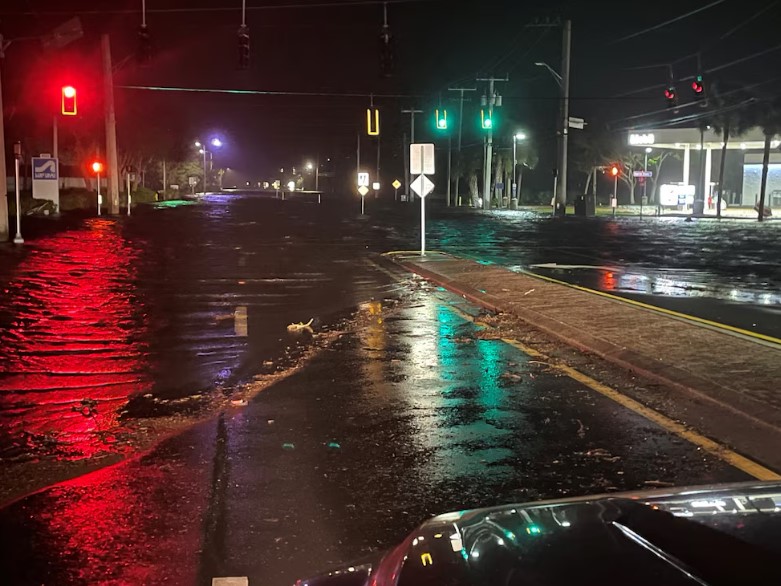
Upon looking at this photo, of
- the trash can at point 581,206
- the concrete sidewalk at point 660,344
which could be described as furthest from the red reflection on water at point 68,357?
the trash can at point 581,206

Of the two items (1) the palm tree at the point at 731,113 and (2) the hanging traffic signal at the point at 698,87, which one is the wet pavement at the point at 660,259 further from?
(1) the palm tree at the point at 731,113

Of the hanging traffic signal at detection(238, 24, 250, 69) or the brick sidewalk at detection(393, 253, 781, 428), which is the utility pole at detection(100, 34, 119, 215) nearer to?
the hanging traffic signal at detection(238, 24, 250, 69)

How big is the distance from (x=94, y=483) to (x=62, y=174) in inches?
2816

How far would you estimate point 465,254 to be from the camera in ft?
75.8

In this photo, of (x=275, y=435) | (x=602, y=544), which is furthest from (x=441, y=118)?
(x=602, y=544)

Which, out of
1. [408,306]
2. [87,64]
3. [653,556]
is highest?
[87,64]

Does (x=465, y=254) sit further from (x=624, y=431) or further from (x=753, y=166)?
(x=753, y=166)

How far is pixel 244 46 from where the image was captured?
766 inches

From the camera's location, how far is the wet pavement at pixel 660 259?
1345 centimetres

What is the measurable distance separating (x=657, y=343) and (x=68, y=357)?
6.82 meters

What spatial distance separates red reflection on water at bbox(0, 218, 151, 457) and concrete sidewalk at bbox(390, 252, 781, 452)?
16.7ft

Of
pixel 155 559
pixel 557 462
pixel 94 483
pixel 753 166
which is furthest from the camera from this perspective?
pixel 753 166

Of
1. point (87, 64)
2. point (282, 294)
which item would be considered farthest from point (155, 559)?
point (87, 64)

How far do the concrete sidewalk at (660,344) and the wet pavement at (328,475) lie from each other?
0.92 metres
